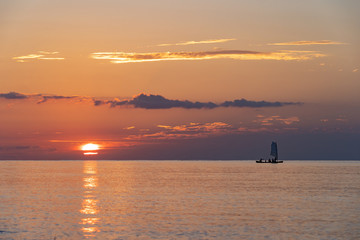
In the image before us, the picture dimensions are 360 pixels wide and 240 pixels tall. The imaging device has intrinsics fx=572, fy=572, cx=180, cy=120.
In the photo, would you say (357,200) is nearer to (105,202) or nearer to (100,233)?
(105,202)

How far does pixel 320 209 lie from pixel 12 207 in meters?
51.7

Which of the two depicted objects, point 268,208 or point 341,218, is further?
point 268,208

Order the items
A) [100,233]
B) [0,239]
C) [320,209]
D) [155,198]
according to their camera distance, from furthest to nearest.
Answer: [155,198] < [320,209] < [100,233] < [0,239]

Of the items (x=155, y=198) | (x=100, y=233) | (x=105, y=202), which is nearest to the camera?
(x=100, y=233)

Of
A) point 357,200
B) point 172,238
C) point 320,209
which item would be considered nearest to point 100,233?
point 172,238

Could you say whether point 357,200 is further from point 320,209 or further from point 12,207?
point 12,207

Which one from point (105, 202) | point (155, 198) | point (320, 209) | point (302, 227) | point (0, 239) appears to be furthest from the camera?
point (155, 198)

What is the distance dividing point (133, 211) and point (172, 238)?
27463 mm

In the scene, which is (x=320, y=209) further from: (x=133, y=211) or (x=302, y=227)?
(x=133, y=211)

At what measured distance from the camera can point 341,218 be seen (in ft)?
272

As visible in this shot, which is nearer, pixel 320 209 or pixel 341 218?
pixel 341 218

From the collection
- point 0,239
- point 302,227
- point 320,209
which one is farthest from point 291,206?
point 0,239

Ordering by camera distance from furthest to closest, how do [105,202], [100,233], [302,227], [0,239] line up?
[105,202], [302,227], [100,233], [0,239]

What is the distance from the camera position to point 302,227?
73.9 m
